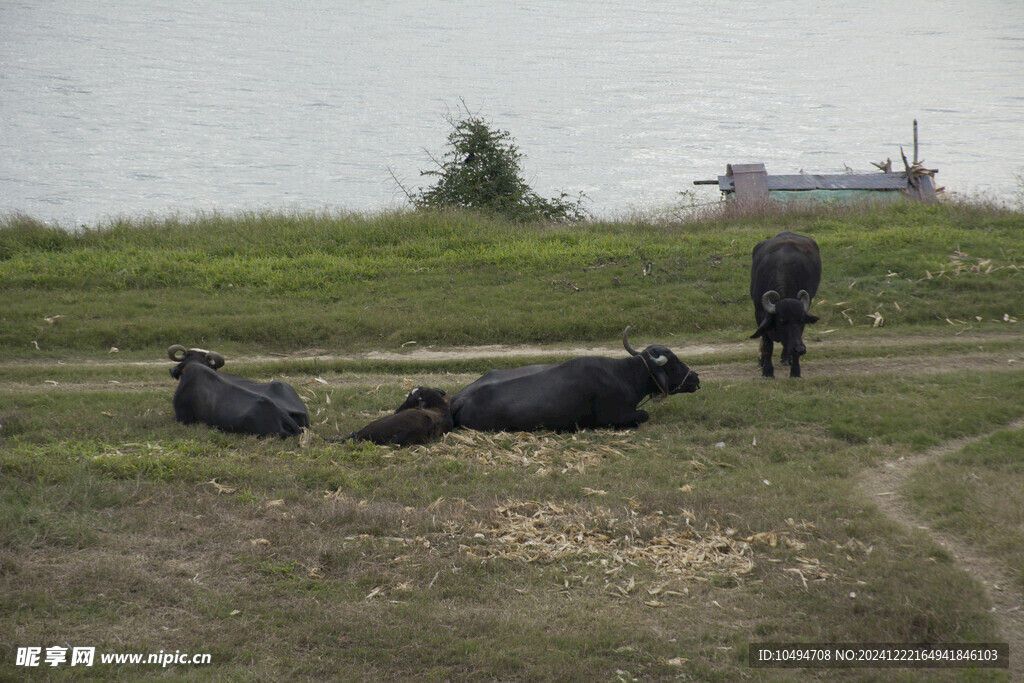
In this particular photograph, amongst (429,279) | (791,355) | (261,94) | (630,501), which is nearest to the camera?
(630,501)

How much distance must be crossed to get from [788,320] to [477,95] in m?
44.1

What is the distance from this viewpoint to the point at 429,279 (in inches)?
664

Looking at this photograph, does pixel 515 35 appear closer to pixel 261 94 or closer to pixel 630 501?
pixel 261 94

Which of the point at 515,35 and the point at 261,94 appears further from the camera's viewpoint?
the point at 515,35

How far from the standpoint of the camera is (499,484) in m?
8.27

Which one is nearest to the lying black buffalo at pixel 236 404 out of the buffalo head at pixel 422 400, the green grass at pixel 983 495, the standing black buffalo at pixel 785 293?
the buffalo head at pixel 422 400

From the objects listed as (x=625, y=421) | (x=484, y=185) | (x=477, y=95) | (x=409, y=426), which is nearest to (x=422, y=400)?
(x=409, y=426)

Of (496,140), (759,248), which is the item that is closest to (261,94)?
(496,140)

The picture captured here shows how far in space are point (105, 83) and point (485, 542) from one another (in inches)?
2194

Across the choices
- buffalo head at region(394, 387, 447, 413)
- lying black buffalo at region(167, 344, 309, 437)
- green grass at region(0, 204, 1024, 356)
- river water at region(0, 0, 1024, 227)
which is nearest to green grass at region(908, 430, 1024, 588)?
buffalo head at region(394, 387, 447, 413)

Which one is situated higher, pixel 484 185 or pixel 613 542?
pixel 484 185

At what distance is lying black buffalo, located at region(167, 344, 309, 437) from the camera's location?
31.4 ft

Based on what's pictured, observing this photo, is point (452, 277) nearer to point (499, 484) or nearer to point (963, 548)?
point (499, 484)

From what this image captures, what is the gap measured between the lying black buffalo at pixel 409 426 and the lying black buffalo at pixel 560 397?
37cm
